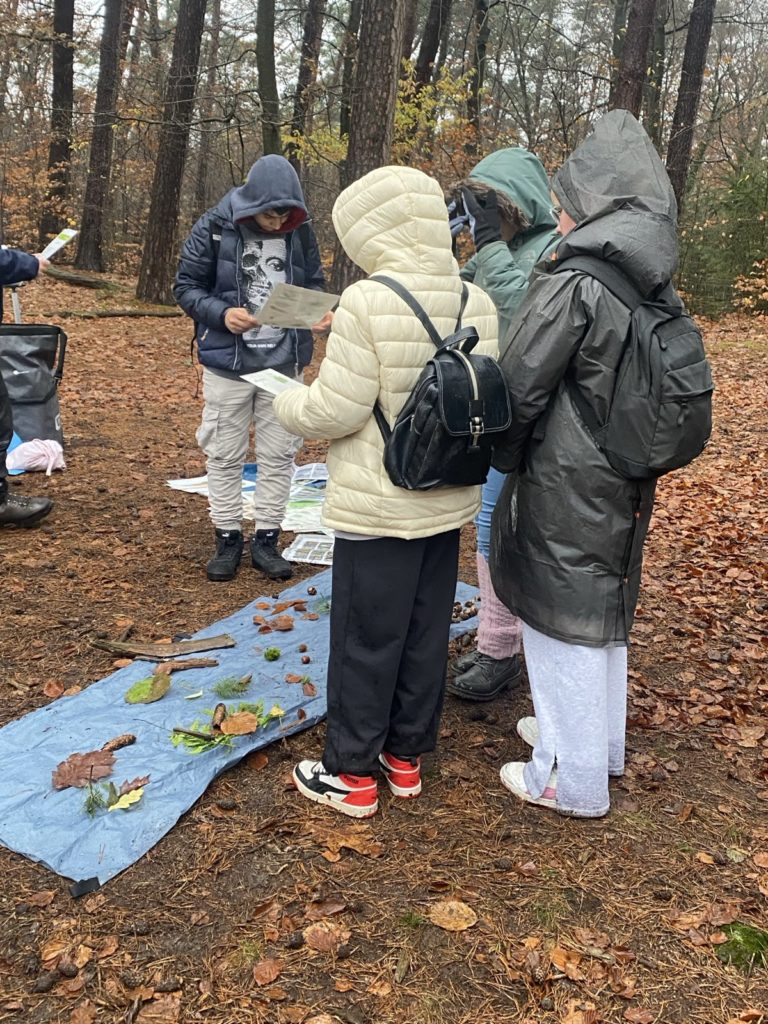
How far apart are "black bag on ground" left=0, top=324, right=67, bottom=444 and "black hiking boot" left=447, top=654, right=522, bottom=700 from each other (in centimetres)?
432

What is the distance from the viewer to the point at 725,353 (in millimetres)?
12281

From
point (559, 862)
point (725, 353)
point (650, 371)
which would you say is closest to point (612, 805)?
point (559, 862)

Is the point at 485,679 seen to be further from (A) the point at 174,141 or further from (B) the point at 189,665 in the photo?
(A) the point at 174,141

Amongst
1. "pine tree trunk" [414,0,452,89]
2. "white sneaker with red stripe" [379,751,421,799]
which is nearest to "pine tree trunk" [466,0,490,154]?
"pine tree trunk" [414,0,452,89]

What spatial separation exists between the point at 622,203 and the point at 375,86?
5403 mm

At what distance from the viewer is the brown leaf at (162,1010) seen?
2.08 m

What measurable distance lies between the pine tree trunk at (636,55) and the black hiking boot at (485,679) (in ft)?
36.5

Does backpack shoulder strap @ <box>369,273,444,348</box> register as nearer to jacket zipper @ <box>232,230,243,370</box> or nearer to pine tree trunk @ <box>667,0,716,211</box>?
jacket zipper @ <box>232,230,243,370</box>

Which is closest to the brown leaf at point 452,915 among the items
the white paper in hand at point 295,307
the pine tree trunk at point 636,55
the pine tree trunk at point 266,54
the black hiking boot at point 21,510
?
the white paper in hand at point 295,307

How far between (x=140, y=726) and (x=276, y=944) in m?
1.16

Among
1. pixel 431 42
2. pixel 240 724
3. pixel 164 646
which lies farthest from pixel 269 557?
pixel 431 42

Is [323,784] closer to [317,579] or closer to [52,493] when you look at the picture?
[317,579]

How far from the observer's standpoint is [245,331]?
4379mm

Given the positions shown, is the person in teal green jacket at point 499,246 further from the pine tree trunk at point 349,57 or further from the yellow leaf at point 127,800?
the pine tree trunk at point 349,57
